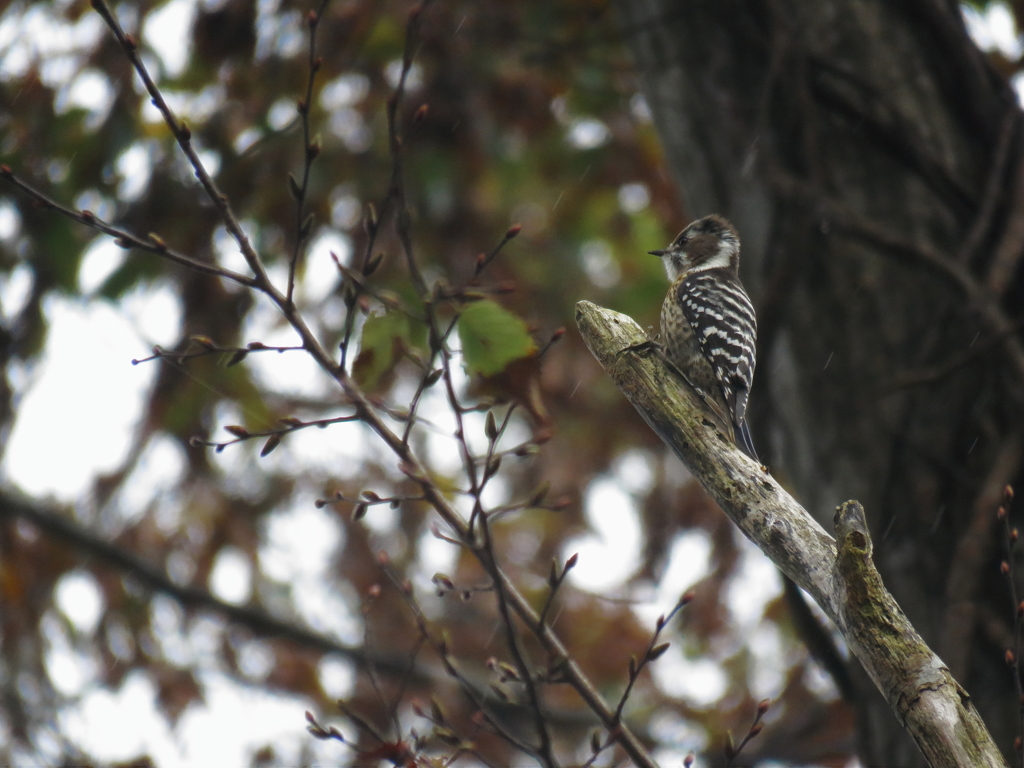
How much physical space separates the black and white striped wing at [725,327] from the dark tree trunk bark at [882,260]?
3.6 inches

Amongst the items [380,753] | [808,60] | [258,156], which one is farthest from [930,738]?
[258,156]

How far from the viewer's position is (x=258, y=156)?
5.90 metres

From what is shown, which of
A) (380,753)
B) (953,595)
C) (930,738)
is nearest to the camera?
(930,738)

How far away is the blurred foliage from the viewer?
5754mm

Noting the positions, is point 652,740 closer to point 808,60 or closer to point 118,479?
point 808,60

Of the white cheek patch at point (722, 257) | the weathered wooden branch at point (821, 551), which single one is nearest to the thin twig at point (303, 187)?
the weathered wooden branch at point (821, 551)

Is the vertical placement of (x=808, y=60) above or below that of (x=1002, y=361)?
above

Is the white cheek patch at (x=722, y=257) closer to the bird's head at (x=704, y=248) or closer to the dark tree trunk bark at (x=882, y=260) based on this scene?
the bird's head at (x=704, y=248)

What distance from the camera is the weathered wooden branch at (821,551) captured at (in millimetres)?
1431

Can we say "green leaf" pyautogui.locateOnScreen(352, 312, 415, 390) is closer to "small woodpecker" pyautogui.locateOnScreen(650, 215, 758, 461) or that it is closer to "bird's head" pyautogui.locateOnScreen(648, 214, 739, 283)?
"small woodpecker" pyautogui.locateOnScreen(650, 215, 758, 461)

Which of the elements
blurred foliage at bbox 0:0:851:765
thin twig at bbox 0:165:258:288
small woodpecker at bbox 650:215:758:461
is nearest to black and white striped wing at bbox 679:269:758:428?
small woodpecker at bbox 650:215:758:461

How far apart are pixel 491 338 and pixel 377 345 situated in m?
0.27

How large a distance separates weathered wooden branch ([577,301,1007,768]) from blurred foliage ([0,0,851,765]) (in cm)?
228

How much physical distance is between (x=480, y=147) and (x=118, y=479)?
12.6 feet
